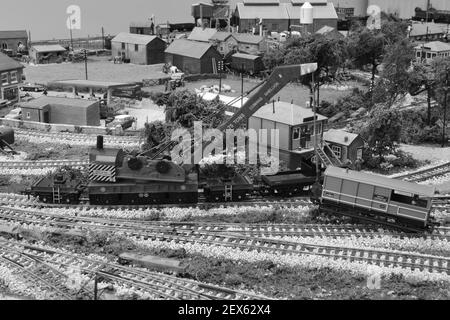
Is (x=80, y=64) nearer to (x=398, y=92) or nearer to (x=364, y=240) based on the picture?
(x=398, y=92)

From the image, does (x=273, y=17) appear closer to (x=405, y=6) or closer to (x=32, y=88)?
(x=32, y=88)

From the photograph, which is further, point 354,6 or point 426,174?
point 354,6

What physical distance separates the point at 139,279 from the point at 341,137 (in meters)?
12.9

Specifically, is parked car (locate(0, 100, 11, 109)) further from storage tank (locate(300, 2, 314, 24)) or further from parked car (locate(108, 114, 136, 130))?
storage tank (locate(300, 2, 314, 24))

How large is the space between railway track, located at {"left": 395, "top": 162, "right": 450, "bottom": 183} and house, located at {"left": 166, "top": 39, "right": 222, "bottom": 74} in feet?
77.9

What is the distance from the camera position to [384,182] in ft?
60.4

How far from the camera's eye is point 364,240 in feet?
57.9

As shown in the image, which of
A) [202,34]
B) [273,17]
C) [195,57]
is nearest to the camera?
[195,57]

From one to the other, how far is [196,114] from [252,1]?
37.7 m

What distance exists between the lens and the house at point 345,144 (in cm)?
2488

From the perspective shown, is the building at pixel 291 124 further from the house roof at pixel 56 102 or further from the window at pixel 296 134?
the house roof at pixel 56 102

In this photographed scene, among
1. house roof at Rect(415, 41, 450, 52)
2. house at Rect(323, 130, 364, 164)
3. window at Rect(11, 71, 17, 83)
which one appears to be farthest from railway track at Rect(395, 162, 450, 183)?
house roof at Rect(415, 41, 450, 52)

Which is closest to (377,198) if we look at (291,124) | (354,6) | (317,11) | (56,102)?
(291,124)

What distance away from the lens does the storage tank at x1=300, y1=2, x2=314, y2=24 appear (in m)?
57.1
